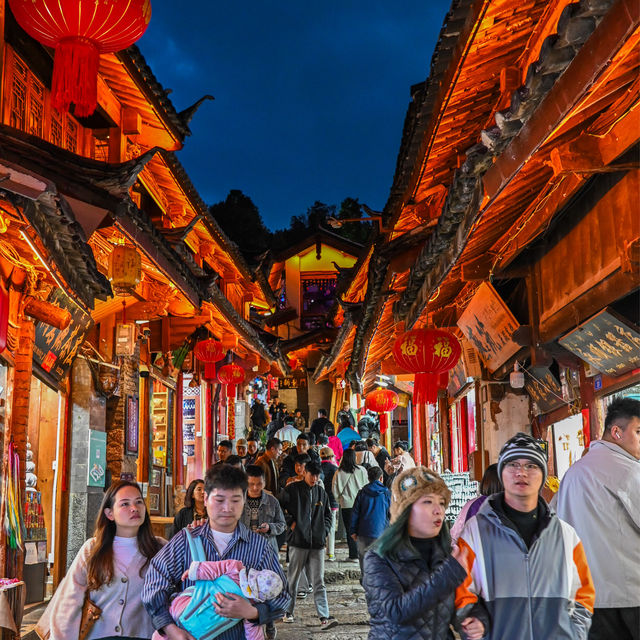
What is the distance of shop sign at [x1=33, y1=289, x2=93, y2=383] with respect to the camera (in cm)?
1089

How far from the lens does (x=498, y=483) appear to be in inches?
259

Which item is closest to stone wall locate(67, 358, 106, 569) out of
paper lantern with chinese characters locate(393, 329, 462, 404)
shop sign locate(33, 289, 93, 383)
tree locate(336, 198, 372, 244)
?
shop sign locate(33, 289, 93, 383)

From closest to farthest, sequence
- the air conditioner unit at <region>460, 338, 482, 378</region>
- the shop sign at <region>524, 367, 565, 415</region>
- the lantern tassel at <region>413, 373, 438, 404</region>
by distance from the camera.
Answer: the shop sign at <region>524, 367, 565, 415</region> < the lantern tassel at <region>413, 373, 438, 404</region> < the air conditioner unit at <region>460, 338, 482, 378</region>

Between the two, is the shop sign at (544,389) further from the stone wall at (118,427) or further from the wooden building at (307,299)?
the wooden building at (307,299)

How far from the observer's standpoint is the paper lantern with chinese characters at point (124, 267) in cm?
1088

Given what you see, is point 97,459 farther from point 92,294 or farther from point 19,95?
point 19,95

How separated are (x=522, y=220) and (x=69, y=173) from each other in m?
5.03

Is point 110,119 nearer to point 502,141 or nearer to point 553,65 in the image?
point 502,141

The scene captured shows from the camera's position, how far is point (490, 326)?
473 inches

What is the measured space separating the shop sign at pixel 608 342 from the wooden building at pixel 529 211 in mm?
20

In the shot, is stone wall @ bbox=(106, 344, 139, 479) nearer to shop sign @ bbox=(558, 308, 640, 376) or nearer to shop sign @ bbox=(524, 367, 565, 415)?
shop sign @ bbox=(524, 367, 565, 415)

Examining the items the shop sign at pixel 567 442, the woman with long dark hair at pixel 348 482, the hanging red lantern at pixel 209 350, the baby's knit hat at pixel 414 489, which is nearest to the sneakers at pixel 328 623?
the shop sign at pixel 567 442

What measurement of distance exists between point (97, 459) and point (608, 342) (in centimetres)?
920

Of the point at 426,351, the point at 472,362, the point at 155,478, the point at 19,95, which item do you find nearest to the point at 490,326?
the point at 426,351
